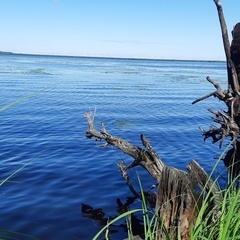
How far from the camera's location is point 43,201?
30.2ft

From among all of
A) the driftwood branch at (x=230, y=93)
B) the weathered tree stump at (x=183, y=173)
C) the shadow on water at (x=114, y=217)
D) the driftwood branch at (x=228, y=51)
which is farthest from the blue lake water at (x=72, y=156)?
the driftwood branch at (x=228, y=51)

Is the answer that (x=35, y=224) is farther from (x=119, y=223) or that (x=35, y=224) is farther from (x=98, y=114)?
(x=98, y=114)

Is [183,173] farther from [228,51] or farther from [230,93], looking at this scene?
[228,51]

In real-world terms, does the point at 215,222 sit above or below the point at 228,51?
below

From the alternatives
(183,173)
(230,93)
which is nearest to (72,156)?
(230,93)

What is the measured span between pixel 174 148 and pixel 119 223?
789 cm

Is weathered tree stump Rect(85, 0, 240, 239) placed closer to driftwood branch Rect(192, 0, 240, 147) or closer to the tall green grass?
driftwood branch Rect(192, 0, 240, 147)

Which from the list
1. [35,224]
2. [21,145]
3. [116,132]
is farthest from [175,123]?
[35,224]

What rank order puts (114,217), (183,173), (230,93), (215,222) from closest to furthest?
(215,222), (183,173), (114,217), (230,93)

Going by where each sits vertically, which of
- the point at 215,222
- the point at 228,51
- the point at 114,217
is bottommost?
the point at 114,217

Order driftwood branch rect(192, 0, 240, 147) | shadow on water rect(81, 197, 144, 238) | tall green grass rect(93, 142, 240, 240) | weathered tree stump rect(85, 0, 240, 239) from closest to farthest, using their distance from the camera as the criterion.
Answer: tall green grass rect(93, 142, 240, 240) → weathered tree stump rect(85, 0, 240, 239) → shadow on water rect(81, 197, 144, 238) → driftwood branch rect(192, 0, 240, 147)

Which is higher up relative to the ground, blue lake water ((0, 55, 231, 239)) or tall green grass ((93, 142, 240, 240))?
tall green grass ((93, 142, 240, 240))

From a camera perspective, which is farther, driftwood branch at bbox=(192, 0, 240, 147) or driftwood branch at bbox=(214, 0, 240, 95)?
driftwood branch at bbox=(214, 0, 240, 95)

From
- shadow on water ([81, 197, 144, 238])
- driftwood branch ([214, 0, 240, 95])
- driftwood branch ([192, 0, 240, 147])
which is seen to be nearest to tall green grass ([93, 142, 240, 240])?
shadow on water ([81, 197, 144, 238])
